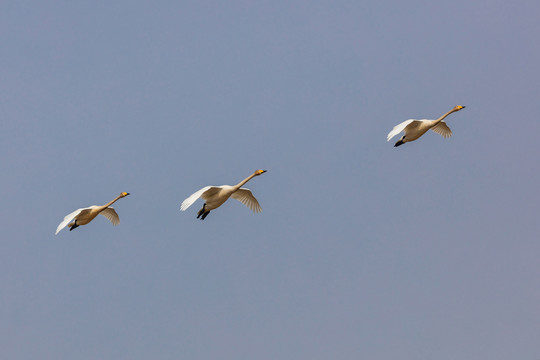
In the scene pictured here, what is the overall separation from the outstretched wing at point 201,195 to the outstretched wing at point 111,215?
518 inches

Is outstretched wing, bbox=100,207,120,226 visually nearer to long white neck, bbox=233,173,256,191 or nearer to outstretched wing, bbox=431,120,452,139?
long white neck, bbox=233,173,256,191

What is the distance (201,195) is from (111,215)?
46.8 ft

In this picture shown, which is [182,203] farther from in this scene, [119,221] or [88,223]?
[119,221]

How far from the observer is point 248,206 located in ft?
246

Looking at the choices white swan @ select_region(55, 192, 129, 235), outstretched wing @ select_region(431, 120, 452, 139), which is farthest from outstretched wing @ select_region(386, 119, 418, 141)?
white swan @ select_region(55, 192, 129, 235)

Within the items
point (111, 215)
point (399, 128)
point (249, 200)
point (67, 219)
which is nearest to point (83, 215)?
point (67, 219)

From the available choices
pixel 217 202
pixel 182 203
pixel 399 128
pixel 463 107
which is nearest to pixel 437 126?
pixel 463 107

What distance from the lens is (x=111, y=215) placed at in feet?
258

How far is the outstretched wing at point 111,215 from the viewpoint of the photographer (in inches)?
3095

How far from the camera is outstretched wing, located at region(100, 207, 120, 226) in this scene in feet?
258

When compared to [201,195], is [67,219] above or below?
above

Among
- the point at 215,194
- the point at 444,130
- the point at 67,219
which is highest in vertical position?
the point at 67,219

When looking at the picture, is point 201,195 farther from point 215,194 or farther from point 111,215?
point 111,215

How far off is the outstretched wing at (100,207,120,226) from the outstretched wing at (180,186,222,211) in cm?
1315
